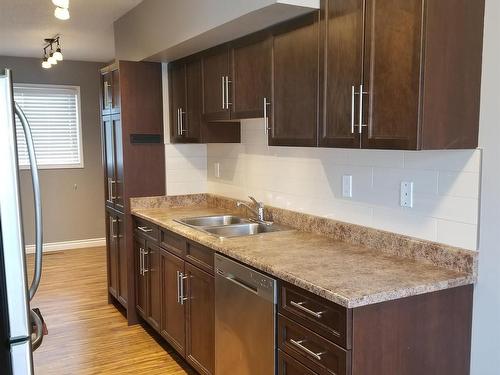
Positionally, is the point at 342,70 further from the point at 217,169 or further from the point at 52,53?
the point at 52,53

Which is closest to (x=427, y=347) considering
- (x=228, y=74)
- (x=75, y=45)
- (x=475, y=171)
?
(x=475, y=171)

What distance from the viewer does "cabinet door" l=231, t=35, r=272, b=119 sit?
9.08ft

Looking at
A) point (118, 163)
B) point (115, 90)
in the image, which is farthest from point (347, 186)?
point (115, 90)

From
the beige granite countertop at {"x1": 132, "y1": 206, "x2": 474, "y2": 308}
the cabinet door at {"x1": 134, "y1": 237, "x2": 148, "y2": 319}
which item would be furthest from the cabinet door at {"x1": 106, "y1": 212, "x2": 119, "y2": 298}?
the beige granite countertop at {"x1": 132, "y1": 206, "x2": 474, "y2": 308}

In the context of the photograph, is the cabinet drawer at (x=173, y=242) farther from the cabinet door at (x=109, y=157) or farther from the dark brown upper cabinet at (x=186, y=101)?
the cabinet door at (x=109, y=157)

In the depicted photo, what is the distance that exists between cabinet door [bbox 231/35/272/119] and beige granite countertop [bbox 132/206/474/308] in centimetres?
77

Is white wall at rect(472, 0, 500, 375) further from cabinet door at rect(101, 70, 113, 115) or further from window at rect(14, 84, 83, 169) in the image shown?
window at rect(14, 84, 83, 169)

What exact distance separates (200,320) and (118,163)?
1684 mm

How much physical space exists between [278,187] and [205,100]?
82 cm

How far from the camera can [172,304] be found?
11.0 feet

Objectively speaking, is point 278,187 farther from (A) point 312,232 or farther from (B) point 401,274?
(B) point 401,274

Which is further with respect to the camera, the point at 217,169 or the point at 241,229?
the point at 217,169

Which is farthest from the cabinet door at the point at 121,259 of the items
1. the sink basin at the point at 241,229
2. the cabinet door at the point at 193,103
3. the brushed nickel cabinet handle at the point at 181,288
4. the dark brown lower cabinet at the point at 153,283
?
the sink basin at the point at 241,229

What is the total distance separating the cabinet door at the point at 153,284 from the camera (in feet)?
11.8
